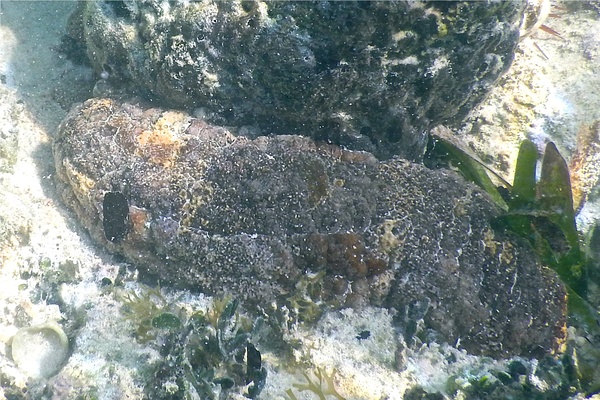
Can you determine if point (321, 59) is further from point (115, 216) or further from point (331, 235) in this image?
point (115, 216)

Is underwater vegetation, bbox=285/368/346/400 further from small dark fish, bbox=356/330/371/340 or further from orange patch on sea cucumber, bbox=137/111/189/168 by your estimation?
orange patch on sea cucumber, bbox=137/111/189/168

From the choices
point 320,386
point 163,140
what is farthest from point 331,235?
point 163,140

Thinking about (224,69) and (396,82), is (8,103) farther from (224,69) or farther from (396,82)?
(396,82)

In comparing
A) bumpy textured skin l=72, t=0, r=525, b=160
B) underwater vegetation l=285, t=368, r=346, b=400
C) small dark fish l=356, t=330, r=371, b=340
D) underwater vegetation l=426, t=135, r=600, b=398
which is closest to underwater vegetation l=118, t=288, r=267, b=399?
underwater vegetation l=285, t=368, r=346, b=400

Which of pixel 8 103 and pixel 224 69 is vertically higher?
pixel 224 69

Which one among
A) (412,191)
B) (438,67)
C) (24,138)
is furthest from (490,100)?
(24,138)
